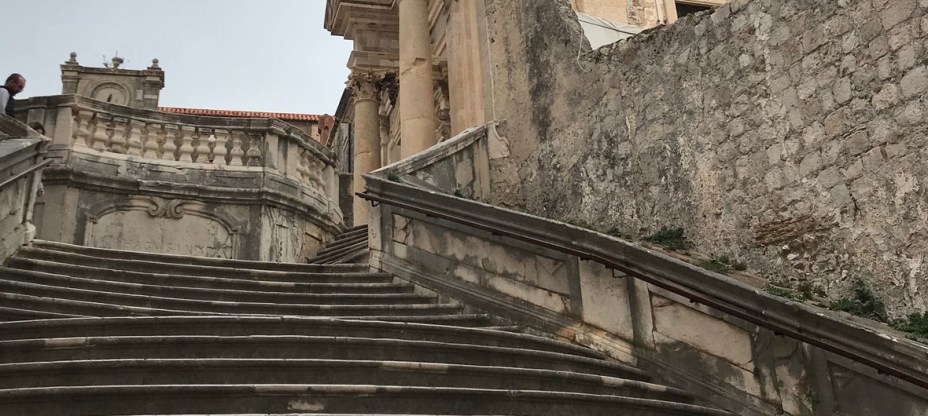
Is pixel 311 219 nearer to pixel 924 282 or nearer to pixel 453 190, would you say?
pixel 453 190

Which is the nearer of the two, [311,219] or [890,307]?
[890,307]

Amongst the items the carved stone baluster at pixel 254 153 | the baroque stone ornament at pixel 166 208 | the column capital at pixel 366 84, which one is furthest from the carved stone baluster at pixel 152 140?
the column capital at pixel 366 84

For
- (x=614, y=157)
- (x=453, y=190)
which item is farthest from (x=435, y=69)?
(x=614, y=157)

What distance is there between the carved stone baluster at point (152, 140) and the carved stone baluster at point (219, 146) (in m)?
0.66

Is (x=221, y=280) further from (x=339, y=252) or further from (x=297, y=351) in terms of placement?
(x=339, y=252)

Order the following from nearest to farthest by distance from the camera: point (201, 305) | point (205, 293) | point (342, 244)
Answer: point (201, 305) < point (205, 293) < point (342, 244)

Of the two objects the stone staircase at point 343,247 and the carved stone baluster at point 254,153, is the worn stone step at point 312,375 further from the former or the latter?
the carved stone baluster at point 254,153

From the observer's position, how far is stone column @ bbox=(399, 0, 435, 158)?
48.7 feet

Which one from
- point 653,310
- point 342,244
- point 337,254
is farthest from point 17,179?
point 653,310

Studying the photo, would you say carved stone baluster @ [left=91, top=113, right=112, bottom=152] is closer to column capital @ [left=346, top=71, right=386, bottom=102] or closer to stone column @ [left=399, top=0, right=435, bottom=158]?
stone column @ [left=399, top=0, right=435, bottom=158]

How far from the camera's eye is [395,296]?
25.5 ft

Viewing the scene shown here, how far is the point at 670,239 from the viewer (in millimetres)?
7945

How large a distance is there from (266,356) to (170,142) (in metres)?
7.36

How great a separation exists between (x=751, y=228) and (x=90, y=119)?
339 inches
